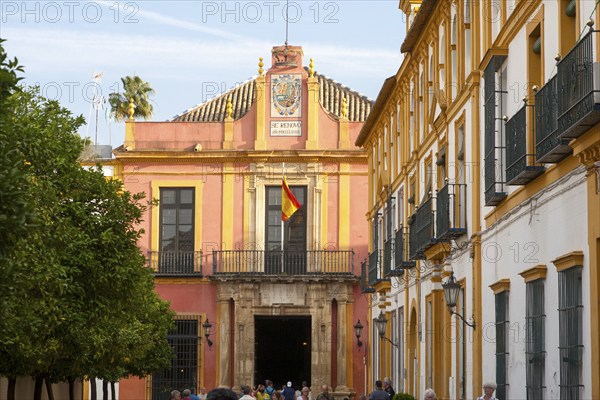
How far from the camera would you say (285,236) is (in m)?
44.4

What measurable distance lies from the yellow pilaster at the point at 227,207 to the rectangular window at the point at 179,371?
134 inches

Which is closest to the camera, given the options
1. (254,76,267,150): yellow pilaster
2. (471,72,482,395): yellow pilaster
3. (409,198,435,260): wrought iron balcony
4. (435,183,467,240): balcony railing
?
(471,72,482,395): yellow pilaster

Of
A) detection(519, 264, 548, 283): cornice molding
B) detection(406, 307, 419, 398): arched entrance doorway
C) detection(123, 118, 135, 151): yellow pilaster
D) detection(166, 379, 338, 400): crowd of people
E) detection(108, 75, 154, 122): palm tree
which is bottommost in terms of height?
detection(166, 379, 338, 400): crowd of people

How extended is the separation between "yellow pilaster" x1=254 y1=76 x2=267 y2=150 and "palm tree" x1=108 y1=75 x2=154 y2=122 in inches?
581

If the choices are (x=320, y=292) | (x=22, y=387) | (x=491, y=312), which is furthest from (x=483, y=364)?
(x=320, y=292)

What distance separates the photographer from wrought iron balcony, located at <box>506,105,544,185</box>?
16.2 metres

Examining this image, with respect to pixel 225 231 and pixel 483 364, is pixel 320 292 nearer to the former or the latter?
pixel 225 231

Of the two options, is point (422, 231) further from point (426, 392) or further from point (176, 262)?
point (176, 262)

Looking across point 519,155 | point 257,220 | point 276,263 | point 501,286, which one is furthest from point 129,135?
point 519,155

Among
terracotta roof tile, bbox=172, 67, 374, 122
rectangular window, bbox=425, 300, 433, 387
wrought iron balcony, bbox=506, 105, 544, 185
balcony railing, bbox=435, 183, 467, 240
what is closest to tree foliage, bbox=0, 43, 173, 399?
balcony railing, bbox=435, 183, 467, 240

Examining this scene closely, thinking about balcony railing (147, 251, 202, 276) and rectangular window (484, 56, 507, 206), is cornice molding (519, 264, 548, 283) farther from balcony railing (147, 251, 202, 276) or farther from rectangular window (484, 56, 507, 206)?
balcony railing (147, 251, 202, 276)

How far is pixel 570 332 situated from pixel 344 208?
1183 inches

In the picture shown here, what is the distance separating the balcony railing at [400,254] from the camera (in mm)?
29216

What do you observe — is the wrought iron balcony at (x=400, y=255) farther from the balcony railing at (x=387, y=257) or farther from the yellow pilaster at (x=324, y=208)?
the yellow pilaster at (x=324, y=208)
